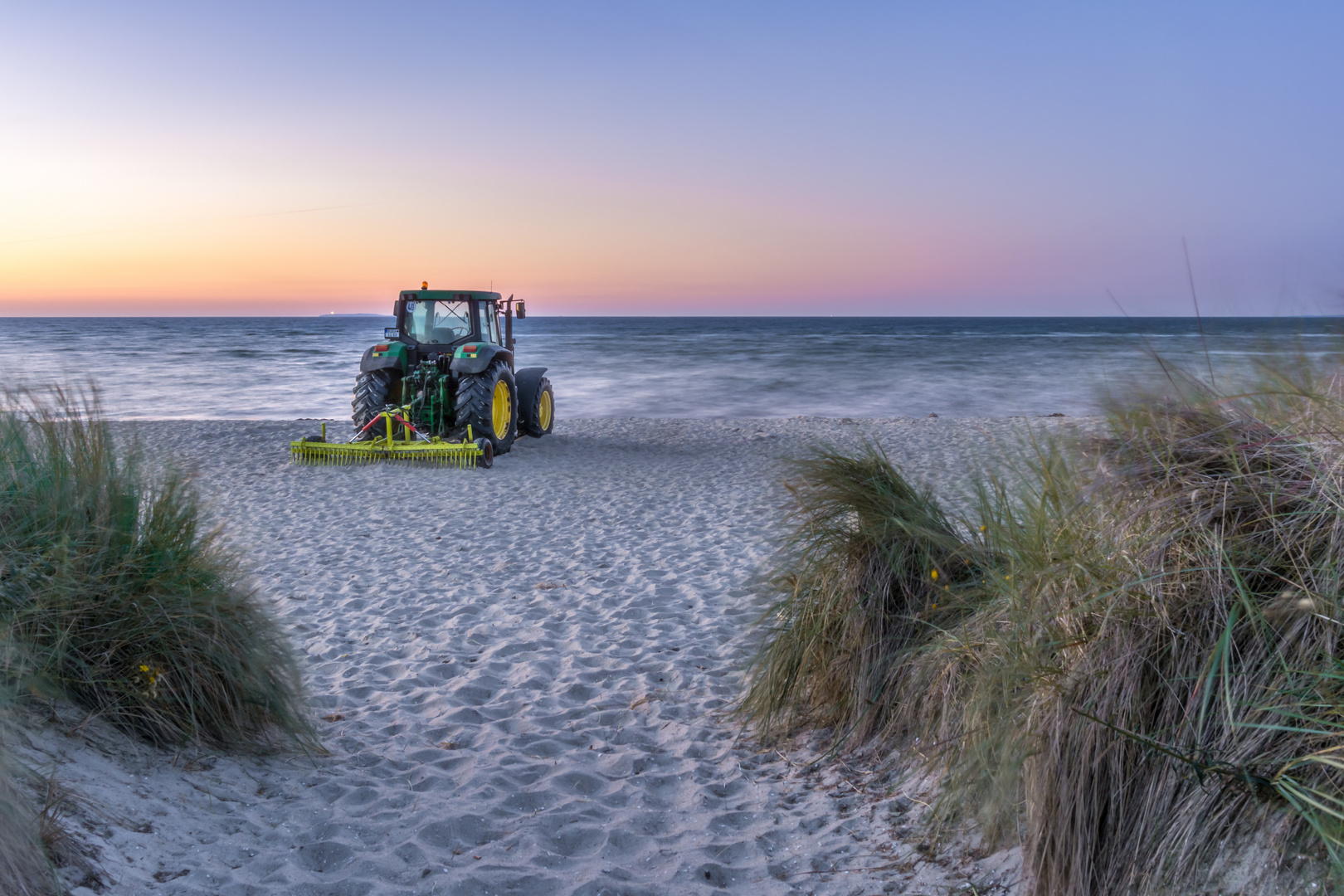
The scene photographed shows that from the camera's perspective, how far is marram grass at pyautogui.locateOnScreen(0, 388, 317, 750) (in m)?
2.55

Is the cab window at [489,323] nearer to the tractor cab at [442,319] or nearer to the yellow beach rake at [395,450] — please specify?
the tractor cab at [442,319]

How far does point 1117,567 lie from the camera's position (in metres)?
2.04

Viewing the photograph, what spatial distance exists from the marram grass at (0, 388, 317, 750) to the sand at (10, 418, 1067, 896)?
0.38ft

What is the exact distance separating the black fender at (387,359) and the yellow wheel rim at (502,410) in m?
1.23

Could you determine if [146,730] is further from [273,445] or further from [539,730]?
[273,445]

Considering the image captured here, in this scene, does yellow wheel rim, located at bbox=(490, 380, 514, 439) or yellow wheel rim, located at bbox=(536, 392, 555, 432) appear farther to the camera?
yellow wheel rim, located at bbox=(536, 392, 555, 432)

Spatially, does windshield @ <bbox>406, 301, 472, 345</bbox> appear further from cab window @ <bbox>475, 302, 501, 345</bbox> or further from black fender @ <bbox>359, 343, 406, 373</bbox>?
black fender @ <bbox>359, 343, 406, 373</bbox>

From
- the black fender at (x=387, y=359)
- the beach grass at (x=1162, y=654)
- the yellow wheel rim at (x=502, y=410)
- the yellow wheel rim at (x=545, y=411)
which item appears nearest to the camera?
the beach grass at (x=1162, y=654)

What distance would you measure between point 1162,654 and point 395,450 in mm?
9162

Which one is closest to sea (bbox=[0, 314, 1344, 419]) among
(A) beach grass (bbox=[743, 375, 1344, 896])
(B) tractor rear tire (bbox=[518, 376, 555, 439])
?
(A) beach grass (bbox=[743, 375, 1344, 896])

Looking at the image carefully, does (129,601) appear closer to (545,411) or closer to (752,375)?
(545,411)

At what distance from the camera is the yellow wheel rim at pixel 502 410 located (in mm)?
11016

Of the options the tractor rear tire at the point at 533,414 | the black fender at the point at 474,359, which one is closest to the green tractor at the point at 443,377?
the black fender at the point at 474,359

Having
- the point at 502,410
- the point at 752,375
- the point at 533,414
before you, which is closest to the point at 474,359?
the point at 502,410
